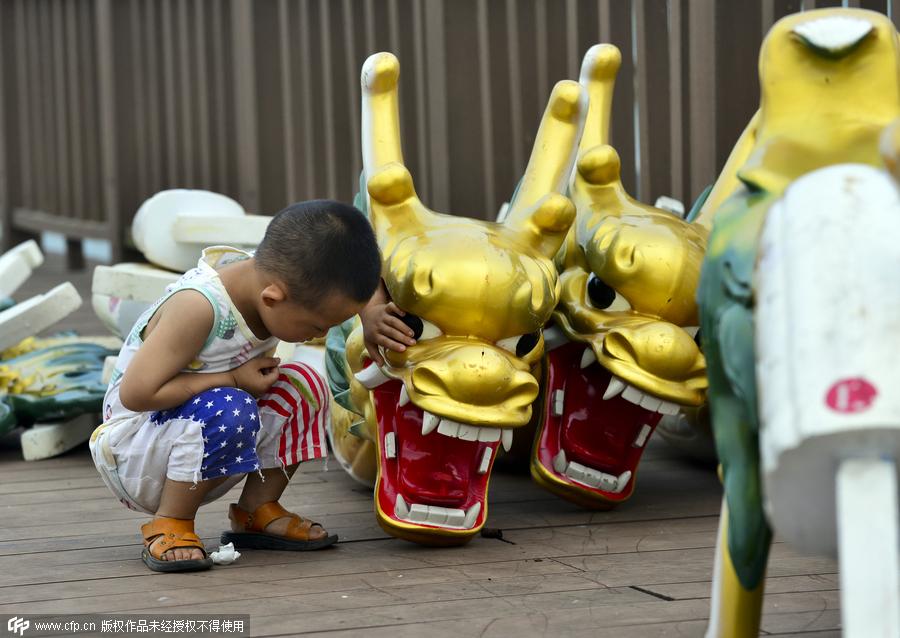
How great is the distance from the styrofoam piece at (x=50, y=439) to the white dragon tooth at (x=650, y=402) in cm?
168

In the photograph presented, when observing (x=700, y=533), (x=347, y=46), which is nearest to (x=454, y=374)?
(x=700, y=533)

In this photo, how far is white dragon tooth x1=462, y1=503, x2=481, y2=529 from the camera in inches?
96.0

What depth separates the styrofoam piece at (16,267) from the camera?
4.18 metres

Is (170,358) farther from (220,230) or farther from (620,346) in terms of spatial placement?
(220,230)

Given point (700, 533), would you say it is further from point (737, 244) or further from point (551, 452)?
point (737, 244)

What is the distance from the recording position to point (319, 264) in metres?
2.22

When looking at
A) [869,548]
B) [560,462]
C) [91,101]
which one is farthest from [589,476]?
[91,101]

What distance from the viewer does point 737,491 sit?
1.47 m

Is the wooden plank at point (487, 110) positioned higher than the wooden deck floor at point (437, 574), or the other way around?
the wooden plank at point (487, 110)

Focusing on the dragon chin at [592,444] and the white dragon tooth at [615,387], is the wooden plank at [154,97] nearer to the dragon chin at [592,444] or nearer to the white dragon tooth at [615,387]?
the dragon chin at [592,444]

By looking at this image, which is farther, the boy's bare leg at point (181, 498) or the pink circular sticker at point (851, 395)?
the boy's bare leg at point (181, 498)

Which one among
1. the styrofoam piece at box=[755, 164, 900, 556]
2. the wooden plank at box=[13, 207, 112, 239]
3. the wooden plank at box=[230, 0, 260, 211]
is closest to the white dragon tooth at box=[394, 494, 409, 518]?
the styrofoam piece at box=[755, 164, 900, 556]

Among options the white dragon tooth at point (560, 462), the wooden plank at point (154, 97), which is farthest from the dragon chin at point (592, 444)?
the wooden plank at point (154, 97)

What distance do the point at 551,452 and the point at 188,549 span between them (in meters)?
0.80
